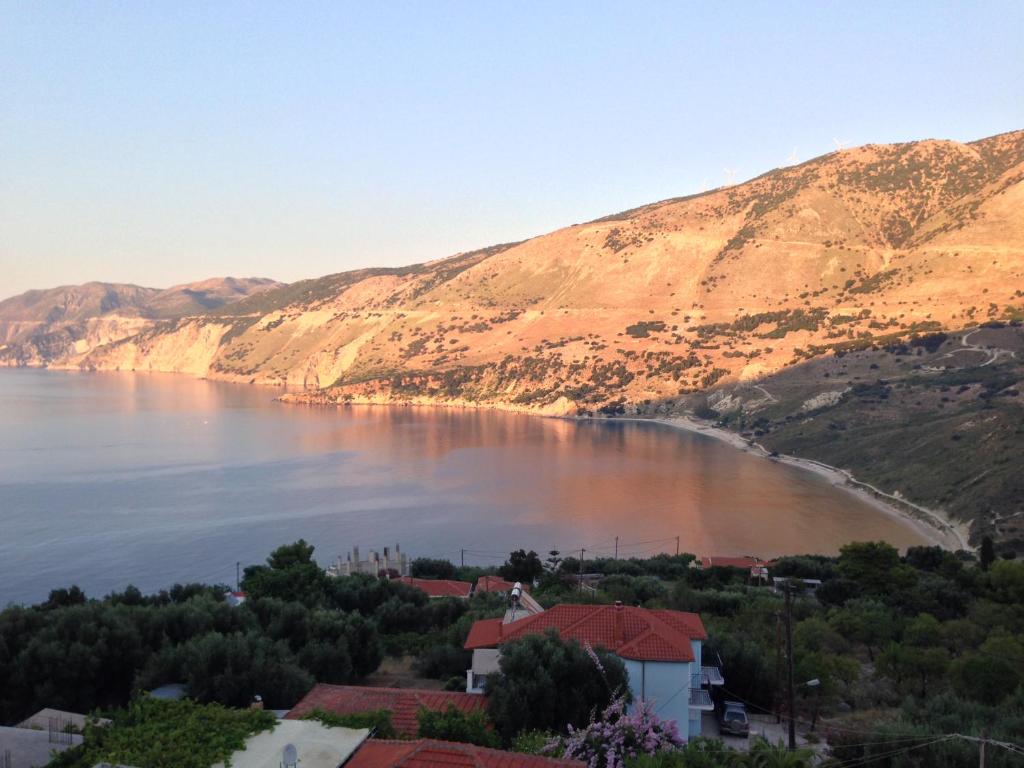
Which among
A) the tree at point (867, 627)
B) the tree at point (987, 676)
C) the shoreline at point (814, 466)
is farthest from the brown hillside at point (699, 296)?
the tree at point (987, 676)

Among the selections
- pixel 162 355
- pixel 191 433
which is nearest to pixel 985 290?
pixel 191 433

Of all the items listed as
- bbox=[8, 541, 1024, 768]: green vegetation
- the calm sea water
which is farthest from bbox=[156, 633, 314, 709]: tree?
the calm sea water

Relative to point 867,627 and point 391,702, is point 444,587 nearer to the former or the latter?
point 867,627

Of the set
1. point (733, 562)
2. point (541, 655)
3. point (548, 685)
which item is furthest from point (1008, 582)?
point (548, 685)

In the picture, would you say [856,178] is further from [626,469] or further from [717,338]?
[626,469]

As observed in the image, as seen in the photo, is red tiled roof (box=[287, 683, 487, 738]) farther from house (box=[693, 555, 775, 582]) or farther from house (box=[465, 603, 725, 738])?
house (box=[693, 555, 775, 582])

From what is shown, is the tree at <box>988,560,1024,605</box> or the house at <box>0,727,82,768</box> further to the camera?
the tree at <box>988,560,1024,605</box>
